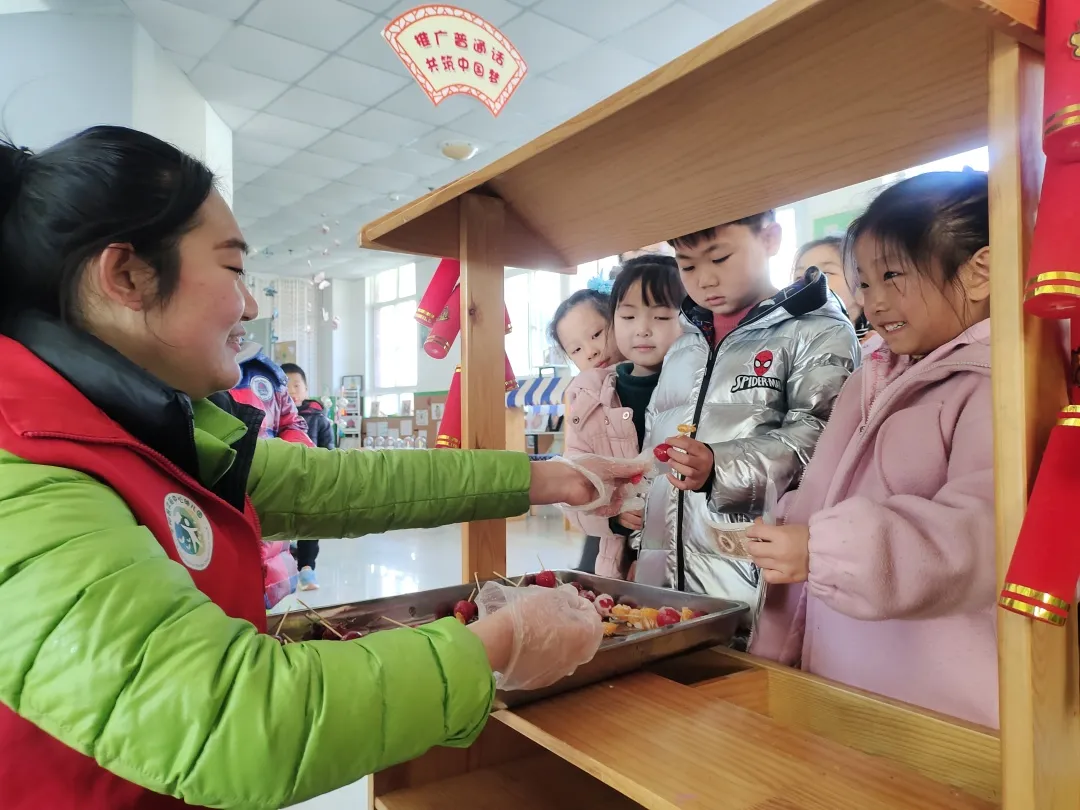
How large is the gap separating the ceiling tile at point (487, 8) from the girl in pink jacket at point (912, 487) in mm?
3079

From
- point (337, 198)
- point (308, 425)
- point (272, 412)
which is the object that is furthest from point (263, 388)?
point (337, 198)

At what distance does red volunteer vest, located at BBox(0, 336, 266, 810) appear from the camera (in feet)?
1.97

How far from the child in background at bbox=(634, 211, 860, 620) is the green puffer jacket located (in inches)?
24.7

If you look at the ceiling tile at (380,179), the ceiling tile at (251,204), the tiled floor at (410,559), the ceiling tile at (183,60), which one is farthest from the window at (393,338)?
the ceiling tile at (183,60)

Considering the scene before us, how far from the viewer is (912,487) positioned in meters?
0.87

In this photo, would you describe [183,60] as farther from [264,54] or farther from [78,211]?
[78,211]

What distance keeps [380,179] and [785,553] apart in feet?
19.9

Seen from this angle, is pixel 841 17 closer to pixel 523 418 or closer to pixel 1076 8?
pixel 1076 8

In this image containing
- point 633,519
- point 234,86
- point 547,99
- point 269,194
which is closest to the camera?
point 633,519

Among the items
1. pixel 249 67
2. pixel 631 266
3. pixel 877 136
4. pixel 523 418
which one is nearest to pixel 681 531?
pixel 631 266

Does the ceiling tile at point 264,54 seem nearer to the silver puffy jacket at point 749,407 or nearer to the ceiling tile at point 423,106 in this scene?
the ceiling tile at point 423,106

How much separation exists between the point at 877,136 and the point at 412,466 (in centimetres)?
81

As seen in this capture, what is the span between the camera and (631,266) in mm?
1659

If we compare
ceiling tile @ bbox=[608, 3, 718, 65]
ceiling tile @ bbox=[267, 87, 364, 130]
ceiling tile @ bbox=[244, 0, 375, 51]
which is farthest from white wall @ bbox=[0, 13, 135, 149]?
ceiling tile @ bbox=[608, 3, 718, 65]
